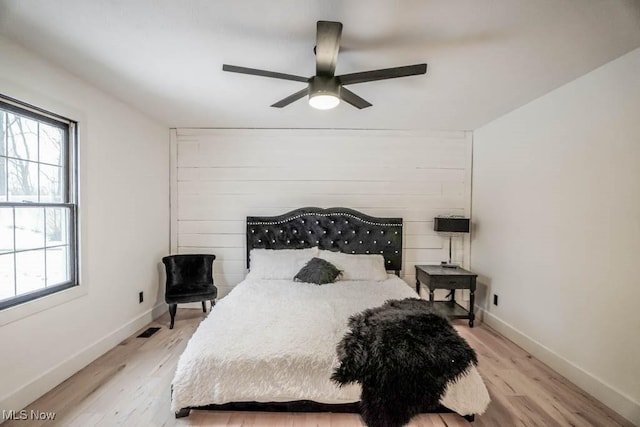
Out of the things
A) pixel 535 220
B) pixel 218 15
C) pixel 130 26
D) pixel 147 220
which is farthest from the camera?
pixel 147 220

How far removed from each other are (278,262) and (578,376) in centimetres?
290

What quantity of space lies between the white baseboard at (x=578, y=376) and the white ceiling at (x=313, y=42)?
238 centimetres

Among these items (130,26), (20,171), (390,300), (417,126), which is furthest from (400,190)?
(20,171)

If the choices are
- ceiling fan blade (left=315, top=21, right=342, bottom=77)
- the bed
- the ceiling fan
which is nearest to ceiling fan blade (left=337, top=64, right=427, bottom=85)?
the ceiling fan

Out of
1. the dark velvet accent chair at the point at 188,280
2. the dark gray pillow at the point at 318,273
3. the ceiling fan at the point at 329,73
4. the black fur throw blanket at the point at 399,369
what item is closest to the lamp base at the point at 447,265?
the dark gray pillow at the point at 318,273

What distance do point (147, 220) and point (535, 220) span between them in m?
4.28

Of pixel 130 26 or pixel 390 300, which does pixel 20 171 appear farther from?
pixel 390 300

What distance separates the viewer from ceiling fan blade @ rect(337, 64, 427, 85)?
5.30ft

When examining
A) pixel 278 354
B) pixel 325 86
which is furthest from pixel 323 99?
pixel 278 354

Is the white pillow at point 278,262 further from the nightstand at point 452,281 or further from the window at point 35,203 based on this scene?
the window at point 35,203

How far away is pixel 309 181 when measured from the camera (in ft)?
12.4

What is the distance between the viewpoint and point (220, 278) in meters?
3.80

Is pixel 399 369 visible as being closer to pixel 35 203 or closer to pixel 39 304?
pixel 39 304

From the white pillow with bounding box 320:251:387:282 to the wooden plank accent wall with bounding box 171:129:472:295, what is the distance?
64 cm
